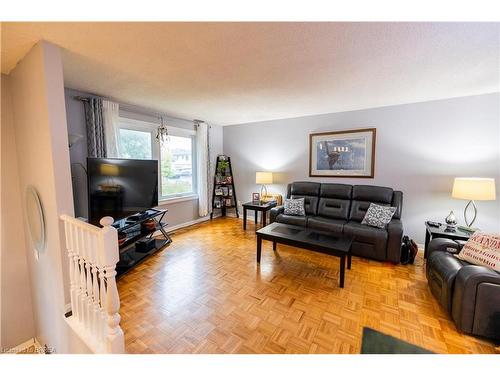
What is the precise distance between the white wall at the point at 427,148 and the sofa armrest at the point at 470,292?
1845mm

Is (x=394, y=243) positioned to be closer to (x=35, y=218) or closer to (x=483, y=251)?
(x=483, y=251)

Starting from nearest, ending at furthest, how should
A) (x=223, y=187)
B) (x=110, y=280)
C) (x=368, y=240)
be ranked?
1. (x=110, y=280)
2. (x=368, y=240)
3. (x=223, y=187)

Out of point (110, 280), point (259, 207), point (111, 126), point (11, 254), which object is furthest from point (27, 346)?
point (259, 207)

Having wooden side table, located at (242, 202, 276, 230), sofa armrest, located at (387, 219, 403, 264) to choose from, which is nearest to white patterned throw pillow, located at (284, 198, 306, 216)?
wooden side table, located at (242, 202, 276, 230)

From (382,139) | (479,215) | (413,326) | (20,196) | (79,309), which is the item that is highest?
(382,139)

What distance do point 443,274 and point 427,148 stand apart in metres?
2.10

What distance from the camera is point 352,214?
11.2ft

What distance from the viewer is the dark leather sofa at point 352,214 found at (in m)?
2.78

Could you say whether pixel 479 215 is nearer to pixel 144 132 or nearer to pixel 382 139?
pixel 382 139

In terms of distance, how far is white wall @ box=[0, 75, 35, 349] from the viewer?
210cm

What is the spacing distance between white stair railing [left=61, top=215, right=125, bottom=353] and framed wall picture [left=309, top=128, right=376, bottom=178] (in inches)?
140
